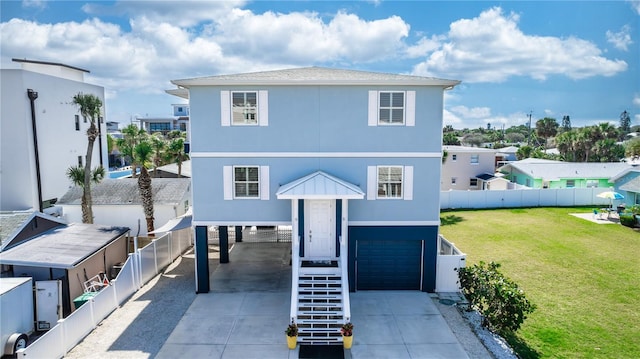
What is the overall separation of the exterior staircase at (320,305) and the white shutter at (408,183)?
381cm

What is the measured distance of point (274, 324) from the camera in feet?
40.2

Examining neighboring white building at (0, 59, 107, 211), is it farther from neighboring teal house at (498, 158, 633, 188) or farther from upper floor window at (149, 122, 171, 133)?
upper floor window at (149, 122, 171, 133)

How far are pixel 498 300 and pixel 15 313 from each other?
532 inches

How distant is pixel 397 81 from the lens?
1369 cm

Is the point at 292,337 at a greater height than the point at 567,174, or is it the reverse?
the point at 567,174

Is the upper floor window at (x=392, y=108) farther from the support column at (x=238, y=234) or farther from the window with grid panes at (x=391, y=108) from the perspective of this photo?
the support column at (x=238, y=234)

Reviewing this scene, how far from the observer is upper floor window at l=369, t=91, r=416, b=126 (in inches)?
561

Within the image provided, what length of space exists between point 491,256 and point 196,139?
1523 centimetres

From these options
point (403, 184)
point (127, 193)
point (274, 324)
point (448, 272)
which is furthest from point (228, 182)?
point (127, 193)

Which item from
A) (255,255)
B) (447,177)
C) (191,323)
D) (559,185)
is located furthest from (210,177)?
(559,185)

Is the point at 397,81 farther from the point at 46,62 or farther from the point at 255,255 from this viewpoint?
the point at 46,62

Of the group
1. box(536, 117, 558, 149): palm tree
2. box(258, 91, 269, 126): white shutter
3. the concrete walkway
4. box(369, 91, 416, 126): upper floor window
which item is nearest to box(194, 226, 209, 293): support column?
the concrete walkway

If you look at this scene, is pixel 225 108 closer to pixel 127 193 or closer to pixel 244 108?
pixel 244 108

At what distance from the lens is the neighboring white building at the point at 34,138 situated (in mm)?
23109
